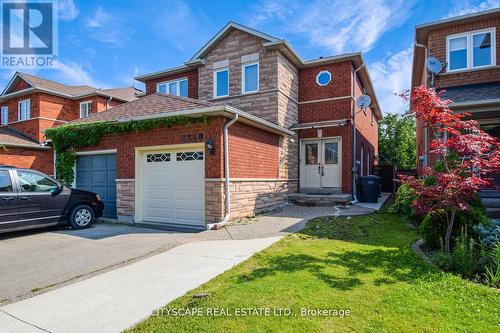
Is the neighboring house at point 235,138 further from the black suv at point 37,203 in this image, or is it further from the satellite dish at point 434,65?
the satellite dish at point 434,65

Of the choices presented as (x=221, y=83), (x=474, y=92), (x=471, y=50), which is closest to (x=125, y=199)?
(x=221, y=83)

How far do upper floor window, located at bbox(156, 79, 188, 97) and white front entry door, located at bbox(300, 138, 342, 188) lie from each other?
689 cm

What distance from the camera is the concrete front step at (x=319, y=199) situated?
37.4 feet

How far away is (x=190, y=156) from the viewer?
8812 mm

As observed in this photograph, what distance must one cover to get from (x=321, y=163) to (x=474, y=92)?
19.7 feet

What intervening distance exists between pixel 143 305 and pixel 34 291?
72.7 inches

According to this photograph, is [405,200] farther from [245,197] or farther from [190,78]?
[190,78]

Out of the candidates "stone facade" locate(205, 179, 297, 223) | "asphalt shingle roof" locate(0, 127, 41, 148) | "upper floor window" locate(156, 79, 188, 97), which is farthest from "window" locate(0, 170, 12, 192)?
"asphalt shingle roof" locate(0, 127, 41, 148)

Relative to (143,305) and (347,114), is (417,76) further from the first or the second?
(143,305)

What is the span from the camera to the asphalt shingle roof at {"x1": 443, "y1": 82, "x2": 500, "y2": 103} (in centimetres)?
849

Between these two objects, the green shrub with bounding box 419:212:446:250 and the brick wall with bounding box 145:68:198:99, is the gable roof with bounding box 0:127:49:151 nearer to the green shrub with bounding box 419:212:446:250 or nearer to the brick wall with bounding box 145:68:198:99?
the brick wall with bounding box 145:68:198:99

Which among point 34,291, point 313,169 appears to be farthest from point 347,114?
point 34,291

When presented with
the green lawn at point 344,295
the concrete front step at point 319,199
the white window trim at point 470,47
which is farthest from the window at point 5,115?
the white window trim at point 470,47

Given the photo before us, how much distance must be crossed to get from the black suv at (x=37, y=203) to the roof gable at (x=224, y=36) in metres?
8.08
